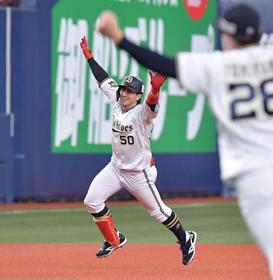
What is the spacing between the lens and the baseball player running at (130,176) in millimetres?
9953

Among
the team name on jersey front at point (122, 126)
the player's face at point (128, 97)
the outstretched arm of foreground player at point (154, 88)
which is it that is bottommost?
the team name on jersey front at point (122, 126)

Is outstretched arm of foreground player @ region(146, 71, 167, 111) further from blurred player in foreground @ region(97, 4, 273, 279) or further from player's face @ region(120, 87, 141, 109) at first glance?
blurred player in foreground @ region(97, 4, 273, 279)

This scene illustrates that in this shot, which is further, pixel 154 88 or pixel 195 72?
pixel 154 88

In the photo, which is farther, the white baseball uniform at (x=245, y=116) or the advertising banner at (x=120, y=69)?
the advertising banner at (x=120, y=69)

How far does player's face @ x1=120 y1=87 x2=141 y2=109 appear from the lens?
10.1 m

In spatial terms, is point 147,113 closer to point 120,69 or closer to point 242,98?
point 242,98

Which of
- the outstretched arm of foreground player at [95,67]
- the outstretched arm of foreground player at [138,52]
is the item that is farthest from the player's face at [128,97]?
the outstretched arm of foreground player at [138,52]

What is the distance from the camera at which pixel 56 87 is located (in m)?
17.2

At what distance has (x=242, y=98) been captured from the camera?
4.98m

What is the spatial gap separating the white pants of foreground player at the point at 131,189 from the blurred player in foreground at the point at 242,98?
4.86 metres

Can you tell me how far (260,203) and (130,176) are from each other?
5276mm

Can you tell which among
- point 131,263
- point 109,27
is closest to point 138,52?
point 109,27

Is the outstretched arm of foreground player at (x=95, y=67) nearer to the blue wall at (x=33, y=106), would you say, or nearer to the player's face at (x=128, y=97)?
the player's face at (x=128, y=97)

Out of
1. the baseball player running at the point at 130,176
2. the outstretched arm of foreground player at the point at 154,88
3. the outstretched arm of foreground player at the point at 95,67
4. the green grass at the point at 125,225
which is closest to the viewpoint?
the outstretched arm of foreground player at the point at 154,88
